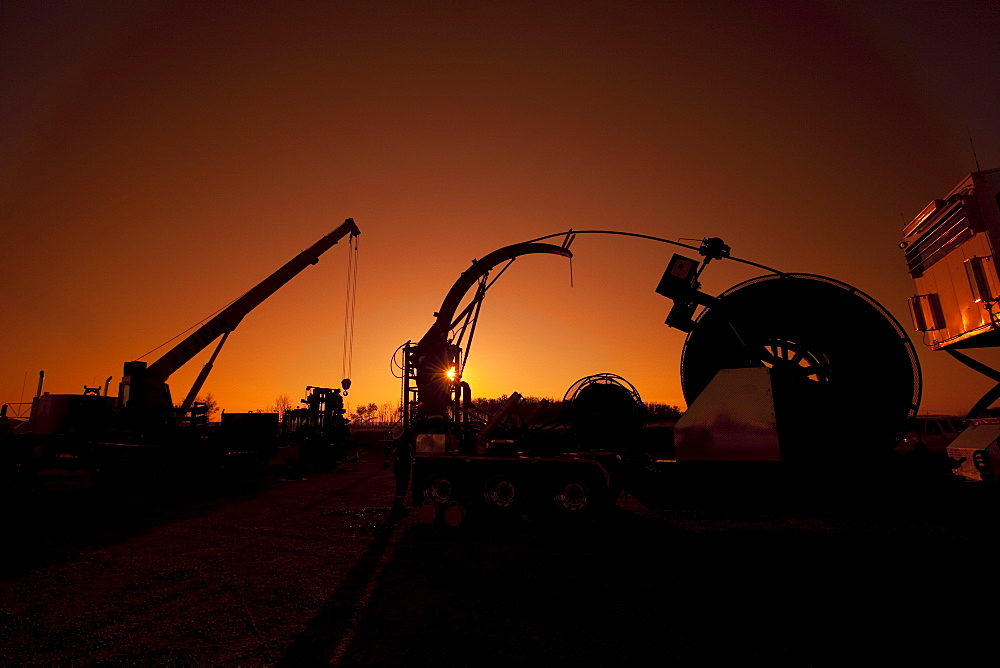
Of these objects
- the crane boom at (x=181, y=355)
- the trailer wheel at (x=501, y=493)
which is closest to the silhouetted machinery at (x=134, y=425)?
the crane boom at (x=181, y=355)

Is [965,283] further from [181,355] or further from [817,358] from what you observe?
[181,355]

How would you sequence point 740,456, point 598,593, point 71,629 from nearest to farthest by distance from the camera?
point 71,629, point 598,593, point 740,456

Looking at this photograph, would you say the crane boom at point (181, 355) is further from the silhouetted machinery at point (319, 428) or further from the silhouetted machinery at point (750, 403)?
the silhouetted machinery at point (750, 403)

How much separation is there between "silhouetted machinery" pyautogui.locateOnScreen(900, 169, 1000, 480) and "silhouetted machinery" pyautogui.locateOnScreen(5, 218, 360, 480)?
18703mm

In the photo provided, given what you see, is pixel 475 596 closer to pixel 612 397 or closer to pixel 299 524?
pixel 299 524

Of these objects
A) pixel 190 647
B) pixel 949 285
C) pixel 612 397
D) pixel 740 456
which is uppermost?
pixel 949 285

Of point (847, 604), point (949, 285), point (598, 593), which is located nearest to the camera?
point (847, 604)

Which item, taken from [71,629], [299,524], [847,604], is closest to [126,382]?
[299,524]

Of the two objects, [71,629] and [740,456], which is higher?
[740,456]

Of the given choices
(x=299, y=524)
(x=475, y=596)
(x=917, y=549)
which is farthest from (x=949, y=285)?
(x=299, y=524)

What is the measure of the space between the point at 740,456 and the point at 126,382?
58.9 ft

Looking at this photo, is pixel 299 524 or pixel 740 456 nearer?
pixel 740 456

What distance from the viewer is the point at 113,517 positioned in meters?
10.8

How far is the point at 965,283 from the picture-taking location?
820 cm
